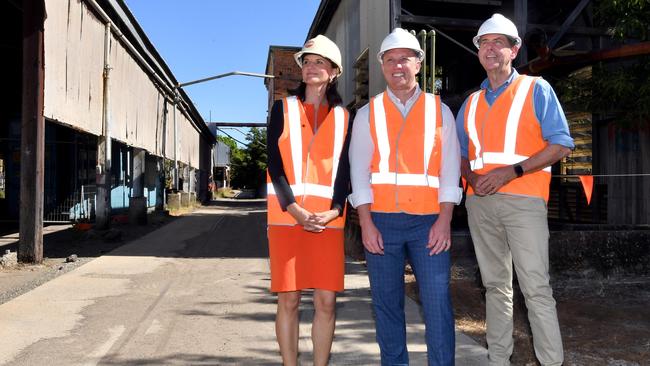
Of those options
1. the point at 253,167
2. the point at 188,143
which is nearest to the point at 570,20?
the point at 188,143

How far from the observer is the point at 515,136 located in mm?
3084

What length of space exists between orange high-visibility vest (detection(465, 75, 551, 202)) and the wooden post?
310 inches

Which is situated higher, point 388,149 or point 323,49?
point 323,49

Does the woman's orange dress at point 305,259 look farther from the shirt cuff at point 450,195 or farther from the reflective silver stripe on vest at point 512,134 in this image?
the reflective silver stripe on vest at point 512,134

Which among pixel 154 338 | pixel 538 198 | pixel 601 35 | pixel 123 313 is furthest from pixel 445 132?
pixel 601 35

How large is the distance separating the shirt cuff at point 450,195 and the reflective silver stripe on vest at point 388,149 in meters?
0.06

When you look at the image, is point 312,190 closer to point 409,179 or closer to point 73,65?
point 409,179

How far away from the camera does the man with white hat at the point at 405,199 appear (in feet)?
9.35

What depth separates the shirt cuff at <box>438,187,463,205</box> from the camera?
2861 millimetres

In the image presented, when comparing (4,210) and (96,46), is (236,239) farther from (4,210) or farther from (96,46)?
(4,210)

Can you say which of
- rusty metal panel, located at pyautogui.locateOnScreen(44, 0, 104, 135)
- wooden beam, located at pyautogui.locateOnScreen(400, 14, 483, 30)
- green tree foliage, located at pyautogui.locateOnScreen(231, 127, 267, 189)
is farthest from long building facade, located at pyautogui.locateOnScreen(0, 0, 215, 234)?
green tree foliage, located at pyautogui.locateOnScreen(231, 127, 267, 189)

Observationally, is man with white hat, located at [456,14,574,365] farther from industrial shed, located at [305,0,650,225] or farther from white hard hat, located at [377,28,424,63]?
industrial shed, located at [305,0,650,225]

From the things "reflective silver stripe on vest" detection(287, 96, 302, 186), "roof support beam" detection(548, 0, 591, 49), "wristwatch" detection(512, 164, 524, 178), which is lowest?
"wristwatch" detection(512, 164, 524, 178)

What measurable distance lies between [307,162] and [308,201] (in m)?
0.23
